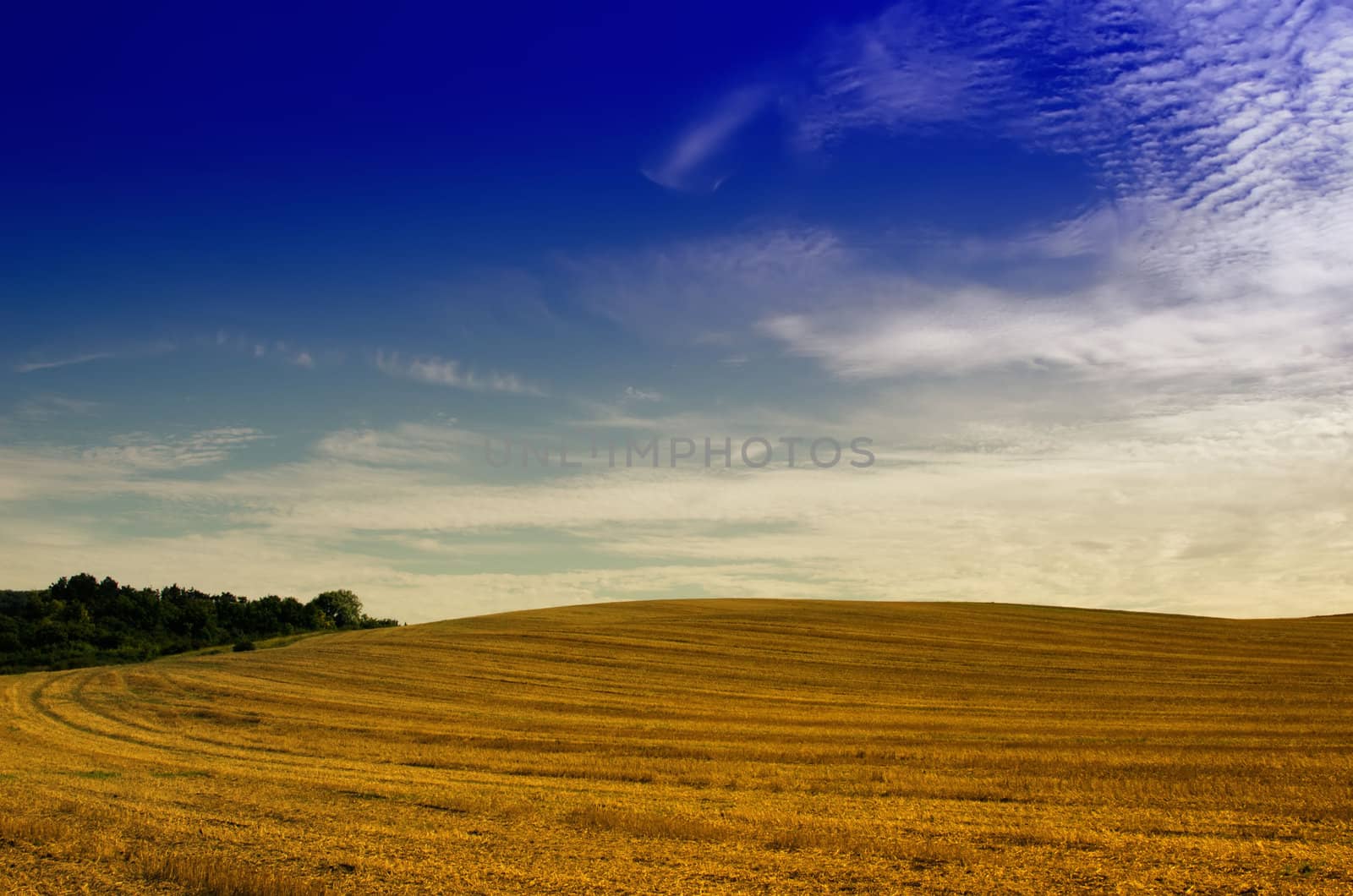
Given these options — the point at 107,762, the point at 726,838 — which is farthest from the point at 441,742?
the point at 726,838

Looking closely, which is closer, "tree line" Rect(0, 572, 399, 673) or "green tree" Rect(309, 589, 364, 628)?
"tree line" Rect(0, 572, 399, 673)

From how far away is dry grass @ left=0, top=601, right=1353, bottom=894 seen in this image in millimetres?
12586

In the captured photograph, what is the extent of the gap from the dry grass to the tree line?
51.7ft

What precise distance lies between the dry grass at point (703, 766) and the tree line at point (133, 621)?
15.8 metres

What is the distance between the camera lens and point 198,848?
516 inches

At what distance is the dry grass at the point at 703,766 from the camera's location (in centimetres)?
1259

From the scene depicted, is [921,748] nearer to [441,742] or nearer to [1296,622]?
[441,742]

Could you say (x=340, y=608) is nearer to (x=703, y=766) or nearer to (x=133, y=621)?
(x=133, y=621)

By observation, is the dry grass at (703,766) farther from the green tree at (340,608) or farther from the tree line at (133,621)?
the green tree at (340,608)

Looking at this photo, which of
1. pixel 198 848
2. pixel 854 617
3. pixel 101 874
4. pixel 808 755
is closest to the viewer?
pixel 101 874

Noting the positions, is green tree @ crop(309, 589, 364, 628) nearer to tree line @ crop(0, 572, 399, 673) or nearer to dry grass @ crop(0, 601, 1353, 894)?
tree line @ crop(0, 572, 399, 673)

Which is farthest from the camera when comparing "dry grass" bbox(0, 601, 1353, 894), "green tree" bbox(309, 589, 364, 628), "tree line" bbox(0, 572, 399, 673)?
"green tree" bbox(309, 589, 364, 628)

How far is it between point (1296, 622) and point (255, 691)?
52.2m

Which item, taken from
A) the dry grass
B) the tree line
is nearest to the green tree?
the tree line
